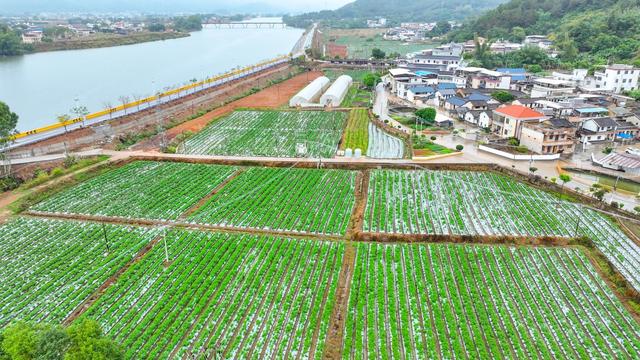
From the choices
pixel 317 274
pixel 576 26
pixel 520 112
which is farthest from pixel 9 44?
pixel 576 26

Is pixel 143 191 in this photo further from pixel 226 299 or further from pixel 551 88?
pixel 551 88

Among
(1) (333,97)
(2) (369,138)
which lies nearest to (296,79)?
(1) (333,97)

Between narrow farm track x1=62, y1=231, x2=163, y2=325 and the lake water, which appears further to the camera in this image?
the lake water

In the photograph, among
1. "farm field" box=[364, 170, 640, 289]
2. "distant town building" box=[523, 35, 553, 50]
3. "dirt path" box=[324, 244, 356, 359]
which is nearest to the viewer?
"dirt path" box=[324, 244, 356, 359]

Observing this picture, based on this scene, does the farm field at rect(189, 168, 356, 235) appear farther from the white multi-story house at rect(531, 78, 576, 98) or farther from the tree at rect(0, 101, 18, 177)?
the white multi-story house at rect(531, 78, 576, 98)

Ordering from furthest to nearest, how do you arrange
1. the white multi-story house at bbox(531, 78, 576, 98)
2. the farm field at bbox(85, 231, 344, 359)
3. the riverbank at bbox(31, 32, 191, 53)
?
the riverbank at bbox(31, 32, 191, 53) → the white multi-story house at bbox(531, 78, 576, 98) → the farm field at bbox(85, 231, 344, 359)

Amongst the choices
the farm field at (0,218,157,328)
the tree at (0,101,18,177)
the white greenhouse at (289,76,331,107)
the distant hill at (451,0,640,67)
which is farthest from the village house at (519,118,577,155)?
the distant hill at (451,0,640,67)
